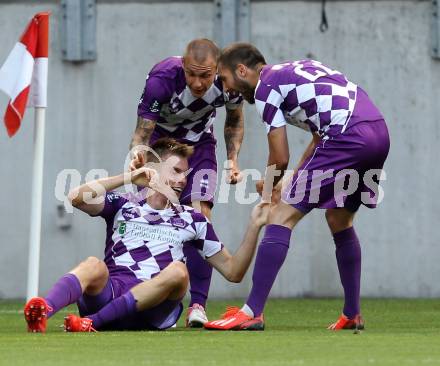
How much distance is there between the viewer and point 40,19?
6.18 m

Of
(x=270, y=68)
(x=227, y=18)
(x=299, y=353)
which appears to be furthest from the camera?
(x=227, y=18)

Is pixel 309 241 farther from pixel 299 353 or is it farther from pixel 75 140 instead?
pixel 299 353

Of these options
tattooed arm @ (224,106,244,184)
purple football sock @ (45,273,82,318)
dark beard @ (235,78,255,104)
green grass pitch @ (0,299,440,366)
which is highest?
dark beard @ (235,78,255,104)

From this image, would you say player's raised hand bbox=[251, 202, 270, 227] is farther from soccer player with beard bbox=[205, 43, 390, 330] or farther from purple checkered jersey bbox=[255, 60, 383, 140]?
purple checkered jersey bbox=[255, 60, 383, 140]

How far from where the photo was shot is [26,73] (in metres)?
6.05

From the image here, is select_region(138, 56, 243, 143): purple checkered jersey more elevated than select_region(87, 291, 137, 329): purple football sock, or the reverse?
select_region(138, 56, 243, 143): purple checkered jersey

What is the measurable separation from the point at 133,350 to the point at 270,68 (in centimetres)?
177

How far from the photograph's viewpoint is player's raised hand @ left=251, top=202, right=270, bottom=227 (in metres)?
5.93

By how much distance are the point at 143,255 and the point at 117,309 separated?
0.37m

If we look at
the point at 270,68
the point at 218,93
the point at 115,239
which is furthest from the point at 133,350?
the point at 218,93

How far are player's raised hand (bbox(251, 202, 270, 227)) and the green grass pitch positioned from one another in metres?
0.49

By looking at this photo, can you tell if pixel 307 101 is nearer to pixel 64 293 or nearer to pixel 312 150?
pixel 312 150

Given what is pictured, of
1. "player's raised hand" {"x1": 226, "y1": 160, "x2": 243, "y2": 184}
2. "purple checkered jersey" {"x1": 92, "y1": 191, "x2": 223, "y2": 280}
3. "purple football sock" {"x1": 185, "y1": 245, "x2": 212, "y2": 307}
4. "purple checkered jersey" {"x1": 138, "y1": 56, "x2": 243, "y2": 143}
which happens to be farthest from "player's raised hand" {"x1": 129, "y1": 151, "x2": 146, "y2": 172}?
"purple football sock" {"x1": 185, "y1": 245, "x2": 212, "y2": 307}

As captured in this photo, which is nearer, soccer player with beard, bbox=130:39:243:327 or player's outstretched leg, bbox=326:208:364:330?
player's outstretched leg, bbox=326:208:364:330
